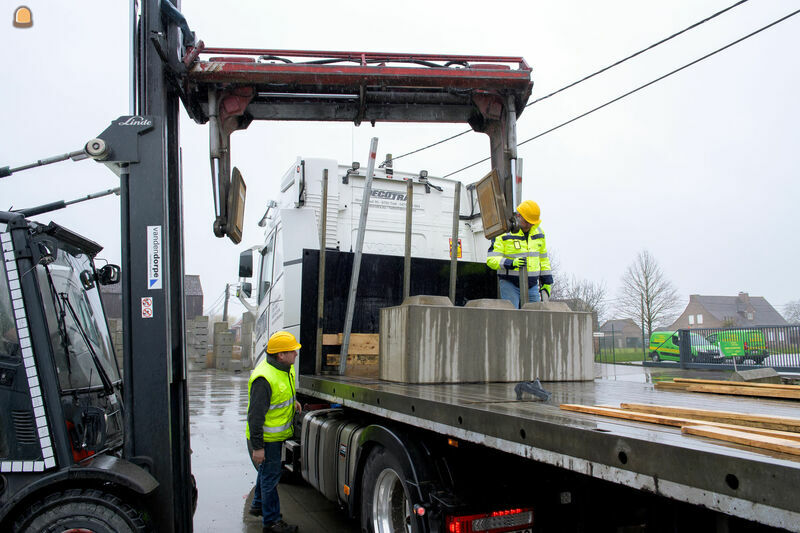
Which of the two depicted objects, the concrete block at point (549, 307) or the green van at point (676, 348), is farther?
the green van at point (676, 348)

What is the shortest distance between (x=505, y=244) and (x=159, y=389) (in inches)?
135

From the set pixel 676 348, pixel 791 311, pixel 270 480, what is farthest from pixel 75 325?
pixel 791 311

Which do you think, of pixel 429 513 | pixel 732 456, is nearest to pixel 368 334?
pixel 429 513

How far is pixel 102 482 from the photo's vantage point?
3.29 meters

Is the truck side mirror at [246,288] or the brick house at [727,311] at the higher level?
the truck side mirror at [246,288]

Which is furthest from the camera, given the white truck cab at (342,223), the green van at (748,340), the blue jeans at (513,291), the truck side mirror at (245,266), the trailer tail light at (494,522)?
the green van at (748,340)

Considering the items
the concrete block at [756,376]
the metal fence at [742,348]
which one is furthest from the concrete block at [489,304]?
the metal fence at [742,348]

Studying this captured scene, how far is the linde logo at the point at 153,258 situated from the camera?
12.0 feet

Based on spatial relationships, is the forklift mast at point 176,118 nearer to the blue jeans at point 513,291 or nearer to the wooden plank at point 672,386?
the blue jeans at point 513,291

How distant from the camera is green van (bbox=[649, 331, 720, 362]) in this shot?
60.2ft

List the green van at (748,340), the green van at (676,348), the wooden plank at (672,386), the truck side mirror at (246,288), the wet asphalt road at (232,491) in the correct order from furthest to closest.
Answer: the green van at (676,348), the green van at (748,340), the truck side mirror at (246,288), the wet asphalt road at (232,491), the wooden plank at (672,386)

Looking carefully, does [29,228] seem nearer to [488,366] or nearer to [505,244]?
[488,366]

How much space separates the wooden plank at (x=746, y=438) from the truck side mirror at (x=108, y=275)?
3690mm

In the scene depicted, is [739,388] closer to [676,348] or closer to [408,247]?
[408,247]
